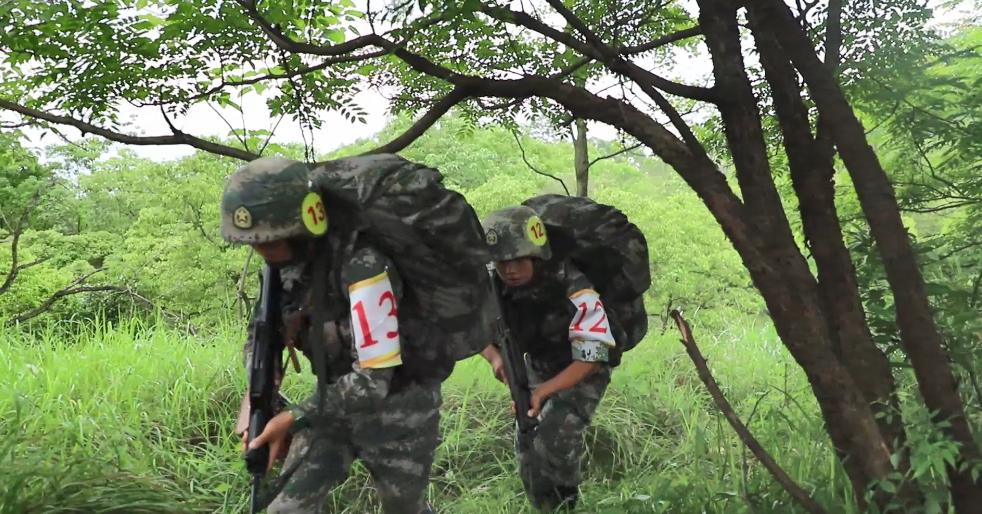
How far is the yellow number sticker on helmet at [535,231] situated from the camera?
3.12 m

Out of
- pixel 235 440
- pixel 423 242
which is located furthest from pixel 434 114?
pixel 235 440

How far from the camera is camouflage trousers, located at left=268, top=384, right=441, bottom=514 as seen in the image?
2.45 metres

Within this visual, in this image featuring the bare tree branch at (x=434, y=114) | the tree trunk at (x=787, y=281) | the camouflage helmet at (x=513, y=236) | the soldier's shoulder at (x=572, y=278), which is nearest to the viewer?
the tree trunk at (x=787, y=281)

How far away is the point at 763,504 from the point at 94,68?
322cm

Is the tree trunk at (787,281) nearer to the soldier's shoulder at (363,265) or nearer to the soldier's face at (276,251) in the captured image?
the soldier's shoulder at (363,265)

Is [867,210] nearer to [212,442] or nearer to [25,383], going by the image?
[212,442]

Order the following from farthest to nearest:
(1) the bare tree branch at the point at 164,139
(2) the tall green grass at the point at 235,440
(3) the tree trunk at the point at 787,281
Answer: (2) the tall green grass at the point at 235,440, (1) the bare tree branch at the point at 164,139, (3) the tree trunk at the point at 787,281

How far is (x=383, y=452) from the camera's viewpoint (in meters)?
2.53

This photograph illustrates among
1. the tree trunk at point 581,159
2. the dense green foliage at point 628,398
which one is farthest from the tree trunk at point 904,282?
the tree trunk at point 581,159

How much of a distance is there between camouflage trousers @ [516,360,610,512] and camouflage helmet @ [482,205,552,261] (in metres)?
0.77

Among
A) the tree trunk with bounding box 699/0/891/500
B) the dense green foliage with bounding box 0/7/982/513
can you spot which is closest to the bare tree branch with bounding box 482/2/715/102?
the tree trunk with bounding box 699/0/891/500

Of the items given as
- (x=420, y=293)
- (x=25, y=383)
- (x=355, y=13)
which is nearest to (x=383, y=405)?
(x=420, y=293)

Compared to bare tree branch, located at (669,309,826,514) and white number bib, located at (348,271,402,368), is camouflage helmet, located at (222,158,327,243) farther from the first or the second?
bare tree branch, located at (669,309,826,514)

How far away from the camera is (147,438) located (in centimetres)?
405
